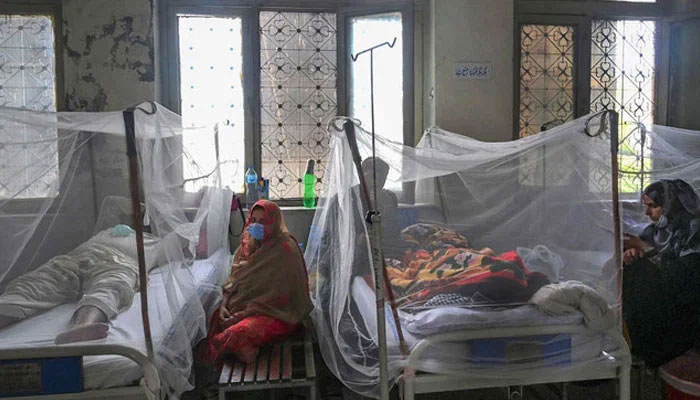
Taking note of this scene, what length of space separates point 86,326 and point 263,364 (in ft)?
2.47

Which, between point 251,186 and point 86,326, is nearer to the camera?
point 86,326

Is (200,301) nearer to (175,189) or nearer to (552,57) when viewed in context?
(175,189)

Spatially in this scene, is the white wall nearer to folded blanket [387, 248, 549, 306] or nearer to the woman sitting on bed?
the woman sitting on bed

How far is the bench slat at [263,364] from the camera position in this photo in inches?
90.7

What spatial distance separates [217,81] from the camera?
417 centimetres

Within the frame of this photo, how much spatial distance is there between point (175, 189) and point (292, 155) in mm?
1762

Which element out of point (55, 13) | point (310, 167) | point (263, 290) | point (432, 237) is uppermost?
point (55, 13)

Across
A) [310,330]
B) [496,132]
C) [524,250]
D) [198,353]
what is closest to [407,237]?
[524,250]

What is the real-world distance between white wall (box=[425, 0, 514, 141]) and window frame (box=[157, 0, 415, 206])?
0.28 metres

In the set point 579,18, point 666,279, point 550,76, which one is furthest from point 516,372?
point 579,18

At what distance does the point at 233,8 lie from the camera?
4.12 meters

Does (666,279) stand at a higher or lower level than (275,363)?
higher

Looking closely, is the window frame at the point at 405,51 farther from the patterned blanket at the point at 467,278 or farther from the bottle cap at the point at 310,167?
the patterned blanket at the point at 467,278

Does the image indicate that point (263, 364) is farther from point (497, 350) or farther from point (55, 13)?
point (55, 13)
